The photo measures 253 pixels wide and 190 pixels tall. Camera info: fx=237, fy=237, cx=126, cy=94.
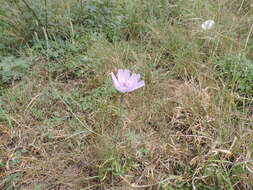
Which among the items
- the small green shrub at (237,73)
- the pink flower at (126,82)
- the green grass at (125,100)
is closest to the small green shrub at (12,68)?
the green grass at (125,100)

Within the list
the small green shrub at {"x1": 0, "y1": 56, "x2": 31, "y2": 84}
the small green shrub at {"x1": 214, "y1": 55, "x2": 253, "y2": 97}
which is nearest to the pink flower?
the small green shrub at {"x1": 214, "y1": 55, "x2": 253, "y2": 97}

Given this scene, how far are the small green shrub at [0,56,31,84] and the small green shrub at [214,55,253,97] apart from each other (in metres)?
1.32

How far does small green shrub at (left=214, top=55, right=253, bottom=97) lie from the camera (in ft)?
4.93

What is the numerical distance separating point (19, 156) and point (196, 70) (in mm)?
1196

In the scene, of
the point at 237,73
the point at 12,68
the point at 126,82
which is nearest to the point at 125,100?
the point at 126,82

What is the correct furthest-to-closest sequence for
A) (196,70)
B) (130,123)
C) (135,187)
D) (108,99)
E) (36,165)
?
(196,70)
(108,99)
(130,123)
(36,165)
(135,187)

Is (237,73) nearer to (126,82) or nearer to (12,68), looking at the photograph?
(126,82)

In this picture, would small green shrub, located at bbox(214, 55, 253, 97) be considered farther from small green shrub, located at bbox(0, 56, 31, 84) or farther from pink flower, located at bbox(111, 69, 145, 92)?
small green shrub, located at bbox(0, 56, 31, 84)

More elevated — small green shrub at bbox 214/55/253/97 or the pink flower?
the pink flower

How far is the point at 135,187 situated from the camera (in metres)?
1.10

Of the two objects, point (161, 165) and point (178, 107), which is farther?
point (178, 107)

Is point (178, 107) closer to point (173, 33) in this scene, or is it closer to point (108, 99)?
point (108, 99)

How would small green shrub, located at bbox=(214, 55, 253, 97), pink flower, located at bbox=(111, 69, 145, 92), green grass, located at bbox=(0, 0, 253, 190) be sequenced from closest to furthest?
pink flower, located at bbox=(111, 69, 145, 92) → green grass, located at bbox=(0, 0, 253, 190) → small green shrub, located at bbox=(214, 55, 253, 97)

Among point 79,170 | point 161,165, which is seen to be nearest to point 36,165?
point 79,170
